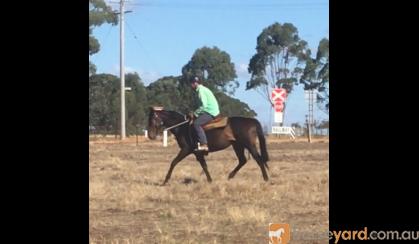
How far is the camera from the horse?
13.4 meters

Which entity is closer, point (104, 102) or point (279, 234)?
point (279, 234)

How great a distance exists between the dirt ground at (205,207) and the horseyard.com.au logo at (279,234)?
0.15m

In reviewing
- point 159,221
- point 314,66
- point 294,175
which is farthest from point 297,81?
point 159,221

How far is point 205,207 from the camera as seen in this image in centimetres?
967

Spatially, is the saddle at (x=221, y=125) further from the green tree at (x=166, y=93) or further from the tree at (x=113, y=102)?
the green tree at (x=166, y=93)

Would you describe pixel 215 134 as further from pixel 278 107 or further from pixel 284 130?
pixel 284 130

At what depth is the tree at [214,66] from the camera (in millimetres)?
58184

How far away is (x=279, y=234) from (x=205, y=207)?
Result: 9.29 feet

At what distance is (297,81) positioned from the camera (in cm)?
5869

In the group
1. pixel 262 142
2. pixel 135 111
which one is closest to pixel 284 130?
pixel 135 111

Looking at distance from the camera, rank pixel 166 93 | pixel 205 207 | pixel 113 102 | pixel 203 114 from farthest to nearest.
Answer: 1. pixel 166 93
2. pixel 113 102
3. pixel 203 114
4. pixel 205 207
